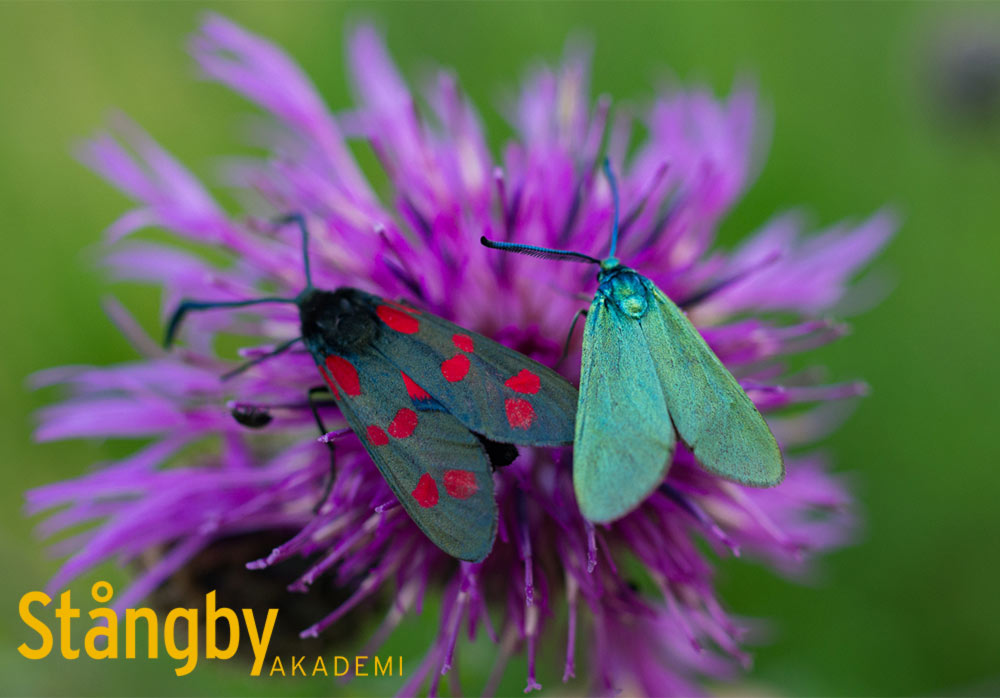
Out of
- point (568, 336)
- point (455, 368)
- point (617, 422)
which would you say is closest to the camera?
point (617, 422)

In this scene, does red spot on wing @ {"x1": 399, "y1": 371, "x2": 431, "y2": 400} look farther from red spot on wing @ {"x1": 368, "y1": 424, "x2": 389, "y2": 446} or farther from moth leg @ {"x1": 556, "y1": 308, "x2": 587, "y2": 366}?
moth leg @ {"x1": 556, "y1": 308, "x2": 587, "y2": 366}

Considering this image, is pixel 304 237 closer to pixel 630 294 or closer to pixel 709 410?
pixel 630 294

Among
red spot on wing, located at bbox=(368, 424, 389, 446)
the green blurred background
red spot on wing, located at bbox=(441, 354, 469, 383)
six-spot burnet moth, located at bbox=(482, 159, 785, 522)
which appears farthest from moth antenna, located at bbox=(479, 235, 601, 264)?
the green blurred background

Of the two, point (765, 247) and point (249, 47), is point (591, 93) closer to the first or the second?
point (765, 247)

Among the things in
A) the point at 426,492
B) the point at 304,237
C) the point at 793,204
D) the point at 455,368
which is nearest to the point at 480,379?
the point at 455,368

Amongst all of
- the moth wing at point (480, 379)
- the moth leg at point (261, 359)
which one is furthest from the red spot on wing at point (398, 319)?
the moth leg at point (261, 359)

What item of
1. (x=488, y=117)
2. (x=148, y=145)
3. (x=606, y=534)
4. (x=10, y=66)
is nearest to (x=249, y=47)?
(x=148, y=145)

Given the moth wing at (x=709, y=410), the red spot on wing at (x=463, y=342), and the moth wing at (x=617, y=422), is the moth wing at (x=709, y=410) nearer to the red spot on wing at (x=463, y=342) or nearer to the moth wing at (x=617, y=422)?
the moth wing at (x=617, y=422)
